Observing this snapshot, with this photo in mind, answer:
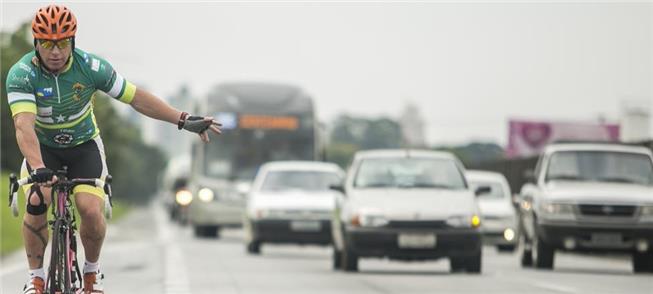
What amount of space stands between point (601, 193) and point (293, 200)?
766 centimetres

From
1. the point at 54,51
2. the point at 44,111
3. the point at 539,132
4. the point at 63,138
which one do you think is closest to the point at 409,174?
the point at 63,138

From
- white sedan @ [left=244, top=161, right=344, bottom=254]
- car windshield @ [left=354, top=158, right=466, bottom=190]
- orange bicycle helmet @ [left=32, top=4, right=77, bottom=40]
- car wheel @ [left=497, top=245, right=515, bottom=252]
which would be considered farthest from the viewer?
car wheel @ [left=497, top=245, right=515, bottom=252]

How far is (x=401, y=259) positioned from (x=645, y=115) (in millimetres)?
43703

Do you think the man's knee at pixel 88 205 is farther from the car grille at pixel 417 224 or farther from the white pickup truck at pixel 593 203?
the white pickup truck at pixel 593 203

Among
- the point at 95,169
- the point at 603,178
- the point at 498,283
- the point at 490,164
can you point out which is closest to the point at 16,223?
the point at 490,164

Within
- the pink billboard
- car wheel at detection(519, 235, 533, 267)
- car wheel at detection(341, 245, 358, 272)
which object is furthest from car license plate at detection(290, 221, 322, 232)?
the pink billboard

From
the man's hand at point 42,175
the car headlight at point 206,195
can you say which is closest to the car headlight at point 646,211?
the man's hand at point 42,175

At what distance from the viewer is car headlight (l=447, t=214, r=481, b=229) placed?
66.5 ft

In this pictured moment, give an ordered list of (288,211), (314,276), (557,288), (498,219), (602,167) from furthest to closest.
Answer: (498,219) → (288,211) → (602,167) → (314,276) → (557,288)

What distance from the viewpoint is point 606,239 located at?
72.3 ft

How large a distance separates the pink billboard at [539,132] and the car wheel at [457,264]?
50.3 metres

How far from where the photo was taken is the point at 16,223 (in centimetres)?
4253

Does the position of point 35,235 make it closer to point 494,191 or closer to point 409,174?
point 409,174

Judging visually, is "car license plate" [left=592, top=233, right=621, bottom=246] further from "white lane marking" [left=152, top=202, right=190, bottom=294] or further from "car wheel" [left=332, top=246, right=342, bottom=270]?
"white lane marking" [left=152, top=202, right=190, bottom=294]
